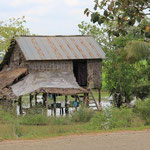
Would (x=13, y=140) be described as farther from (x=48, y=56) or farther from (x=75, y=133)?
(x=48, y=56)

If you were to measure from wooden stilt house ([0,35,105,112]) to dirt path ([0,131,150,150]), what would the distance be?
12429 millimetres

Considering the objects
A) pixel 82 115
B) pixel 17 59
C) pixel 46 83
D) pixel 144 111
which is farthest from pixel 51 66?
pixel 144 111

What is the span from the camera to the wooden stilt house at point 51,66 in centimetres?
2488

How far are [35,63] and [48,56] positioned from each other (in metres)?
1.01

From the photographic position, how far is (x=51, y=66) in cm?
2648

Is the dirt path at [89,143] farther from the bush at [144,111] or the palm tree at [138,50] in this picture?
the palm tree at [138,50]

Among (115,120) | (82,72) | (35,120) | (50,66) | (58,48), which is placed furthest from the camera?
(82,72)

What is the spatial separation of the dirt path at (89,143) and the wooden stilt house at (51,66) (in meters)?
12.4

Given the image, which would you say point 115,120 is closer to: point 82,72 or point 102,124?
point 102,124

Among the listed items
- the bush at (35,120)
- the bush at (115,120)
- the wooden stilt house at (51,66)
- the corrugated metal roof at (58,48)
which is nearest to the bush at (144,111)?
the bush at (115,120)

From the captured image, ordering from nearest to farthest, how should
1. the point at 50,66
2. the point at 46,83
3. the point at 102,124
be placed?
the point at 102,124 < the point at 46,83 < the point at 50,66

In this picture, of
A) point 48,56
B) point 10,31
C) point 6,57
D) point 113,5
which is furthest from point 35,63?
point 113,5

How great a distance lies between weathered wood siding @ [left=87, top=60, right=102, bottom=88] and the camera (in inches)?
1093

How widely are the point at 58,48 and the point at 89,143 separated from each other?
17381 millimetres
